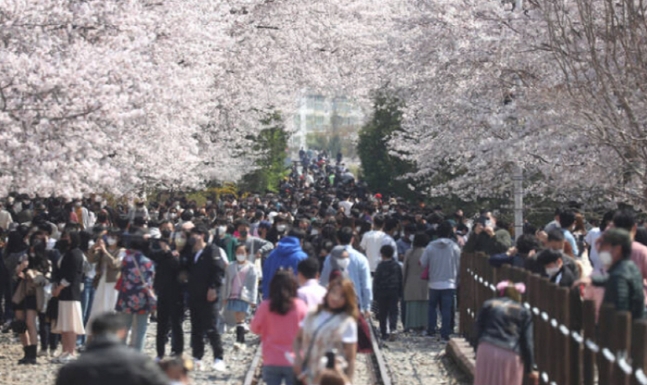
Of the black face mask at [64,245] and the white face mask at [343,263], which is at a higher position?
the black face mask at [64,245]

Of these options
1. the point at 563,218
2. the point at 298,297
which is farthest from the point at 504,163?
the point at 298,297

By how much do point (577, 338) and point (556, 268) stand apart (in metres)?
2.15

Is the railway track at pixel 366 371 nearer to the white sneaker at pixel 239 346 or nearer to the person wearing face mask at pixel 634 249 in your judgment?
the white sneaker at pixel 239 346

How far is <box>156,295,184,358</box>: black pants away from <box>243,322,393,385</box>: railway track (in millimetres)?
942

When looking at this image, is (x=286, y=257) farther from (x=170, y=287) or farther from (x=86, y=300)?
(x=86, y=300)

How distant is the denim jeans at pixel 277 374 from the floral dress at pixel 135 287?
497 centimetres

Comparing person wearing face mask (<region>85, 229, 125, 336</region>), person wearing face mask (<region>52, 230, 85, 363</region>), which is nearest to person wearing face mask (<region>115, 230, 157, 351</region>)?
person wearing face mask (<region>52, 230, 85, 363</region>)

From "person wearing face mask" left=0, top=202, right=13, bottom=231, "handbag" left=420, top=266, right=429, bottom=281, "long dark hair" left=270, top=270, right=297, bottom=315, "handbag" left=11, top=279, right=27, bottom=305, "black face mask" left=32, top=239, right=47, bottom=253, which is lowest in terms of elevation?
"handbag" left=11, top=279, right=27, bottom=305

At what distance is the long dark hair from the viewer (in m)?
11.2

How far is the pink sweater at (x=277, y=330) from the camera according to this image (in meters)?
11.2

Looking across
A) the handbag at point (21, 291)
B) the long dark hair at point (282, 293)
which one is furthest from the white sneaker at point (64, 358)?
the long dark hair at point (282, 293)

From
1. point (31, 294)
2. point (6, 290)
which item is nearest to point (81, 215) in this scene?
point (6, 290)

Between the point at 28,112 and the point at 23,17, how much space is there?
143cm

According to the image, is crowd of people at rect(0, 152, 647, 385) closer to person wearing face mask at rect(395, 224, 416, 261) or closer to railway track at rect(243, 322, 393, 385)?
person wearing face mask at rect(395, 224, 416, 261)
